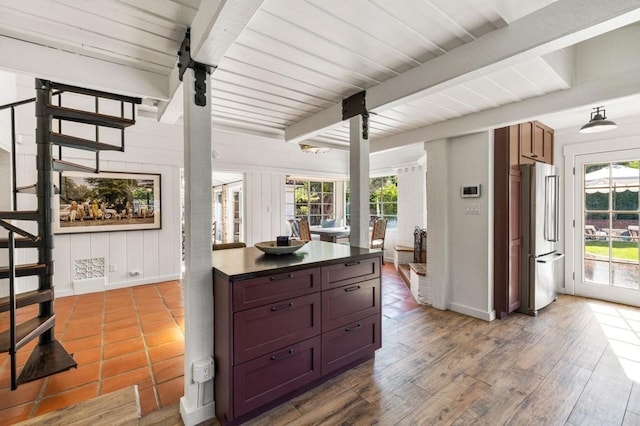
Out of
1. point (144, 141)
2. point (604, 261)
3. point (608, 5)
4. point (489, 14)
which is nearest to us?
point (608, 5)

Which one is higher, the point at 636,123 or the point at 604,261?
the point at 636,123

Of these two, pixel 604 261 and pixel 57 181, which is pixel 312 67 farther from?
pixel 604 261

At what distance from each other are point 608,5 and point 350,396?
8.49 feet

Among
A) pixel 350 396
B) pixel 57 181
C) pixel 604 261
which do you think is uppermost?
pixel 57 181

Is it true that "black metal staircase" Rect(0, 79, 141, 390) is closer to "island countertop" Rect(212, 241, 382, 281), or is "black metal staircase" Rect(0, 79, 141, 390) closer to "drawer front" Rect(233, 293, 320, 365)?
"island countertop" Rect(212, 241, 382, 281)

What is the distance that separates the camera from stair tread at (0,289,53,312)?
195cm

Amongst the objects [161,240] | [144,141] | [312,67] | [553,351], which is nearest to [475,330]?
[553,351]

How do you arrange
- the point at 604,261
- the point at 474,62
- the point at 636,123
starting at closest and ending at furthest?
the point at 474,62, the point at 636,123, the point at 604,261

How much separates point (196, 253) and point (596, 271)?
16.5 ft

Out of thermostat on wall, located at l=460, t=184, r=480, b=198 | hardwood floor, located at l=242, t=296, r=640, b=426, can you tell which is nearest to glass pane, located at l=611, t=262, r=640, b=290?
hardwood floor, located at l=242, t=296, r=640, b=426

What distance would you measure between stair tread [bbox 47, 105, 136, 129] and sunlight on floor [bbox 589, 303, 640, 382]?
4580 mm

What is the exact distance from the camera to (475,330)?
304cm

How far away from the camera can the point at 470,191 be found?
11.1 ft

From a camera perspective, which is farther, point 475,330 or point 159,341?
point 475,330
